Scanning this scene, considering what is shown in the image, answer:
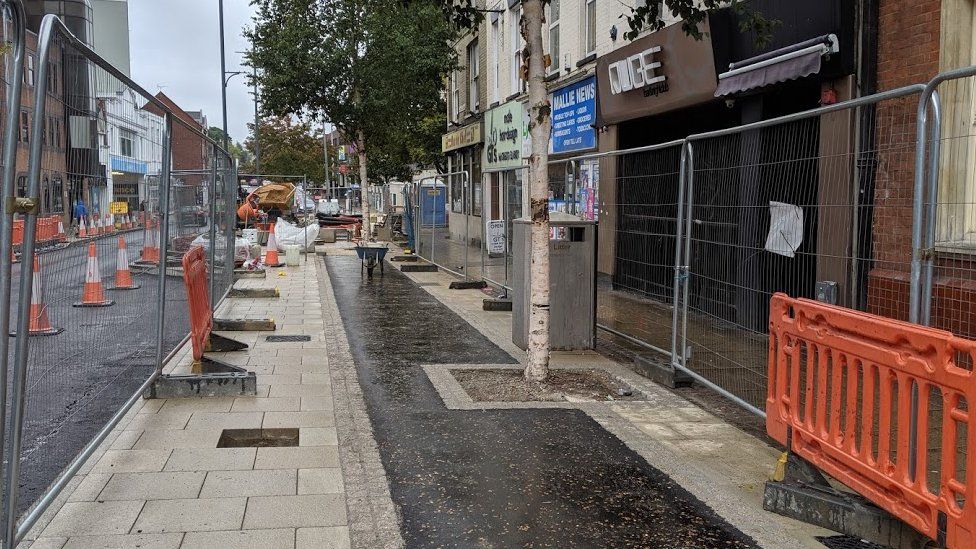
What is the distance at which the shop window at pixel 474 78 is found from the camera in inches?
1054

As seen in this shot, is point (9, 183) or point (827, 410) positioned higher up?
point (9, 183)

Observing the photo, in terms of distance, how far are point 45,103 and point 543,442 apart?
3562mm

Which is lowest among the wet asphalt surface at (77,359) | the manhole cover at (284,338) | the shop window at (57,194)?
the manhole cover at (284,338)

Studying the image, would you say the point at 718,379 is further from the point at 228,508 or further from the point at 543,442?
the point at 228,508

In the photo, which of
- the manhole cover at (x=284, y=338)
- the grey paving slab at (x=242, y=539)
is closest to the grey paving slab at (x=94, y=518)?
the grey paving slab at (x=242, y=539)

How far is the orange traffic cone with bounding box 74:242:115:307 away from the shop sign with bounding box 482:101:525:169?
1603cm

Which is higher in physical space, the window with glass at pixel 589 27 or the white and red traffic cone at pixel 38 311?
the window with glass at pixel 589 27

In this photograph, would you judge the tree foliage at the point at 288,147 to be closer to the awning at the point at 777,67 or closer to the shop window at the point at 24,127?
the awning at the point at 777,67

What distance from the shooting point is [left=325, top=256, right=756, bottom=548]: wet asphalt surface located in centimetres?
418

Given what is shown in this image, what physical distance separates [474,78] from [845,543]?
2475 centimetres

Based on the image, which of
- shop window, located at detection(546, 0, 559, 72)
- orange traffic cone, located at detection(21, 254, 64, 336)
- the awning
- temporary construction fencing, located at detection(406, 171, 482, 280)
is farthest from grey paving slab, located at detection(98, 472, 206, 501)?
shop window, located at detection(546, 0, 559, 72)

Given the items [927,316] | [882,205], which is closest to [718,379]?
[882,205]

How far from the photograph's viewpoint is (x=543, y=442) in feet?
18.7

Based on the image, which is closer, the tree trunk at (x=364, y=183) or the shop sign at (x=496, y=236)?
the shop sign at (x=496, y=236)
